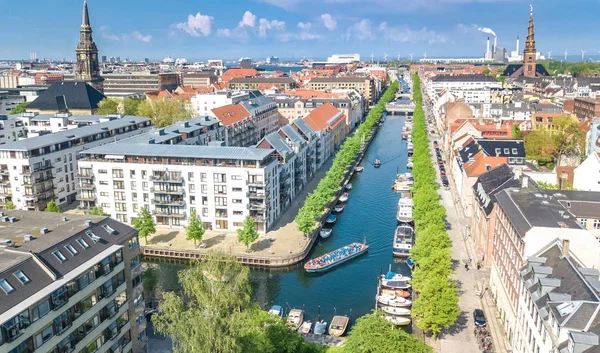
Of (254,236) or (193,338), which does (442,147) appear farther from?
(193,338)

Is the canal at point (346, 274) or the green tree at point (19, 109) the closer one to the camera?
the canal at point (346, 274)

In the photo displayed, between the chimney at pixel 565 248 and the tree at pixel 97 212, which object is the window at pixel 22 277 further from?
the chimney at pixel 565 248

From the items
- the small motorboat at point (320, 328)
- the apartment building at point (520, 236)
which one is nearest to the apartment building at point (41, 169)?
the small motorboat at point (320, 328)

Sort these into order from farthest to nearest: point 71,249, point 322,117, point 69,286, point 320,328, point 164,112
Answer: point 322,117 → point 164,112 → point 320,328 → point 71,249 → point 69,286

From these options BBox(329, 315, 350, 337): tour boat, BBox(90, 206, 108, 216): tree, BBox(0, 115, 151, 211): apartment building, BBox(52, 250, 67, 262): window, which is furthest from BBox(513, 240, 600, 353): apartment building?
BBox(0, 115, 151, 211): apartment building

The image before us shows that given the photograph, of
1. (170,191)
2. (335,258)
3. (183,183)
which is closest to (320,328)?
(335,258)

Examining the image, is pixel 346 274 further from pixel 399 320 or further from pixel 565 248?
pixel 565 248
